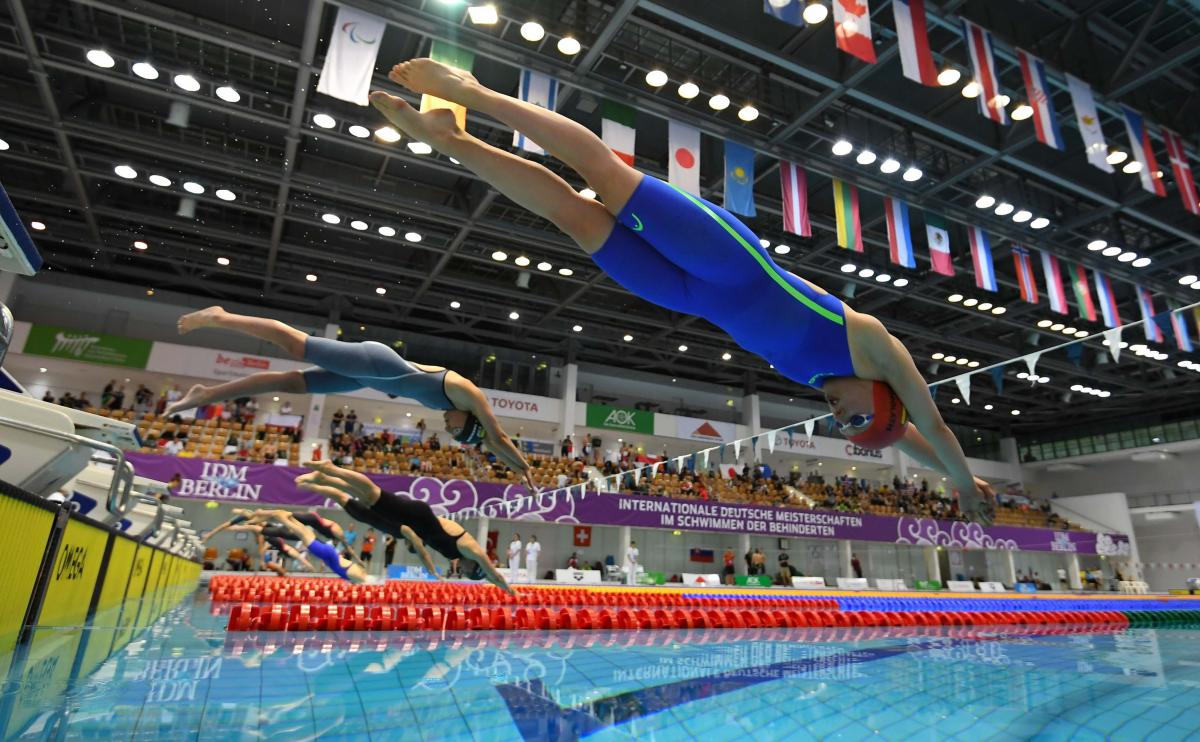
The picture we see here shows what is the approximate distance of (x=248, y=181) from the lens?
50.7 ft

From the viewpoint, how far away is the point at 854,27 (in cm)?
803

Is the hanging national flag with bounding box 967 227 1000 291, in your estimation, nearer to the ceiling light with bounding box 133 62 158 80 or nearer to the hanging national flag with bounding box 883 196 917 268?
the hanging national flag with bounding box 883 196 917 268

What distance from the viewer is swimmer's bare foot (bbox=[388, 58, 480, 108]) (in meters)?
2.49

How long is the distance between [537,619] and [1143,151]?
12.8 metres

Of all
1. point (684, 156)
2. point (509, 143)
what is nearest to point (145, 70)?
point (509, 143)

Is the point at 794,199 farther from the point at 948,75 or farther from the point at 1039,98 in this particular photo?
the point at 1039,98

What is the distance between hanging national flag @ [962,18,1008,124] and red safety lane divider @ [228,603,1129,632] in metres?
7.35

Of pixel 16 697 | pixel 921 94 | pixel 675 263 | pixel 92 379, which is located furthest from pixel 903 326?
pixel 92 379

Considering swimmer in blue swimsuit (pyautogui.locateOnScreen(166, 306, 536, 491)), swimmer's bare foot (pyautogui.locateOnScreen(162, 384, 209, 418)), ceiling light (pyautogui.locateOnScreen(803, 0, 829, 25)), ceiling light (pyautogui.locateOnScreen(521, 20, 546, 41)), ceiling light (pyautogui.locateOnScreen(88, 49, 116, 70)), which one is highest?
ceiling light (pyautogui.locateOnScreen(88, 49, 116, 70))

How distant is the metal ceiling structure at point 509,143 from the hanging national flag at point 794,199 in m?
0.55

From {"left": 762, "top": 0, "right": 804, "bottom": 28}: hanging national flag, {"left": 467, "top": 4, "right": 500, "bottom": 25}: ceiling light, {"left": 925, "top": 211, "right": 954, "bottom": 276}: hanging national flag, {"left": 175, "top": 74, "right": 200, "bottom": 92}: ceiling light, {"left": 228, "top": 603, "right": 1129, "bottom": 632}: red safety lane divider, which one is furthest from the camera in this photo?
{"left": 925, "top": 211, "right": 954, "bottom": 276}: hanging national flag

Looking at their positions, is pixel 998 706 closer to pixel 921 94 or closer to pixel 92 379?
pixel 921 94

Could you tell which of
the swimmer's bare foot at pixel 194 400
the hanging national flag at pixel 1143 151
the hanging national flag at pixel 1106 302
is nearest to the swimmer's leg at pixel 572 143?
the swimmer's bare foot at pixel 194 400

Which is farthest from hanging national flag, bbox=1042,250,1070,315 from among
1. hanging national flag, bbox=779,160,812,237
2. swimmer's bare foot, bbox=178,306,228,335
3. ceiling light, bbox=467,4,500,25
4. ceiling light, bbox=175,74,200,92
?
ceiling light, bbox=175,74,200,92
